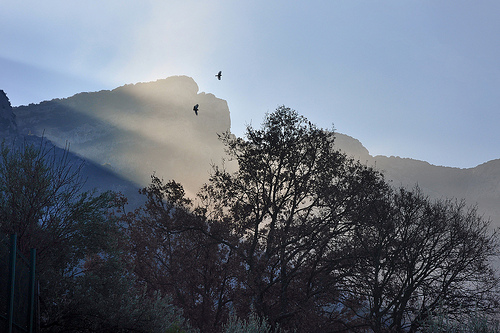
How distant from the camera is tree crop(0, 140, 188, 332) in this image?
14180 millimetres

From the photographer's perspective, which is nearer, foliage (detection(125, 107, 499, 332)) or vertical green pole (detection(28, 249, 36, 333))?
vertical green pole (detection(28, 249, 36, 333))

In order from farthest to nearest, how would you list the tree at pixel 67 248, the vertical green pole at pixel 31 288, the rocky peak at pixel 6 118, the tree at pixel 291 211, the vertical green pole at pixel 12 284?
the rocky peak at pixel 6 118 → the tree at pixel 291 211 → the tree at pixel 67 248 → the vertical green pole at pixel 31 288 → the vertical green pole at pixel 12 284

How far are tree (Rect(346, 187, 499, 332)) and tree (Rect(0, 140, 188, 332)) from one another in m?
12.6

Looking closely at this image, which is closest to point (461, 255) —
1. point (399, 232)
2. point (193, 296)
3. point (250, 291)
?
point (399, 232)

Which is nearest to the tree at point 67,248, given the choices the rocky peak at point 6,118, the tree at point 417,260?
the tree at point 417,260

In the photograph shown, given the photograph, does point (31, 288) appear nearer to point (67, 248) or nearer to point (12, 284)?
point (12, 284)

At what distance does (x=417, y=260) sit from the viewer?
27078mm

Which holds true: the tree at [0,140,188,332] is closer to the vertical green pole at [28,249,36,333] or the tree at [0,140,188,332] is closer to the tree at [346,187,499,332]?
the vertical green pole at [28,249,36,333]

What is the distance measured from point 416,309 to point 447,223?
20.1 ft

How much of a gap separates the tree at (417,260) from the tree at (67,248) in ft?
41.5

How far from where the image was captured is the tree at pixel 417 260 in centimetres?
2369

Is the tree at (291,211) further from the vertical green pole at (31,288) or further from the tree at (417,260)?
the vertical green pole at (31,288)

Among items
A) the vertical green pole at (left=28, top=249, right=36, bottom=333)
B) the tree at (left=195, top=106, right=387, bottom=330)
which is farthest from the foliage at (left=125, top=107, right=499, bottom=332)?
the vertical green pole at (left=28, top=249, right=36, bottom=333)

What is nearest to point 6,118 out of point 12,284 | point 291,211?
point 291,211
